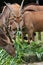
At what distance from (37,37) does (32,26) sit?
0.97m

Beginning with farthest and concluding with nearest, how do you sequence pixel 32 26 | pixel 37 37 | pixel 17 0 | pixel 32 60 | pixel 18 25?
pixel 17 0 → pixel 37 37 → pixel 32 26 → pixel 18 25 → pixel 32 60

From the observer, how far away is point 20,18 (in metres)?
7.05

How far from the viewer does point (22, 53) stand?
6.25 meters

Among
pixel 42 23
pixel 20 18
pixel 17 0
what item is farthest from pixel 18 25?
pixel 17 0

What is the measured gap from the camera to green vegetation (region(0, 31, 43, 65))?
18.5ft

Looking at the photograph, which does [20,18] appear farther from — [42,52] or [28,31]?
[42,52]

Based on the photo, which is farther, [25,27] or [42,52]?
[25,27]

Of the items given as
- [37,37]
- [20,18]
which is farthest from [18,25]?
[37,37]

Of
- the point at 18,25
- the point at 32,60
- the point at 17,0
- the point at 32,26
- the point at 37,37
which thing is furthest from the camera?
the point at 17,0

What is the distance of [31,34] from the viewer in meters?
7.30

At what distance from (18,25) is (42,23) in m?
0.78

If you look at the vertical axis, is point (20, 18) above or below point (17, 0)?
above

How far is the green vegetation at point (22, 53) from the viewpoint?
5633 mm

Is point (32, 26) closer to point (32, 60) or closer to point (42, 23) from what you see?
point (42, 23)
